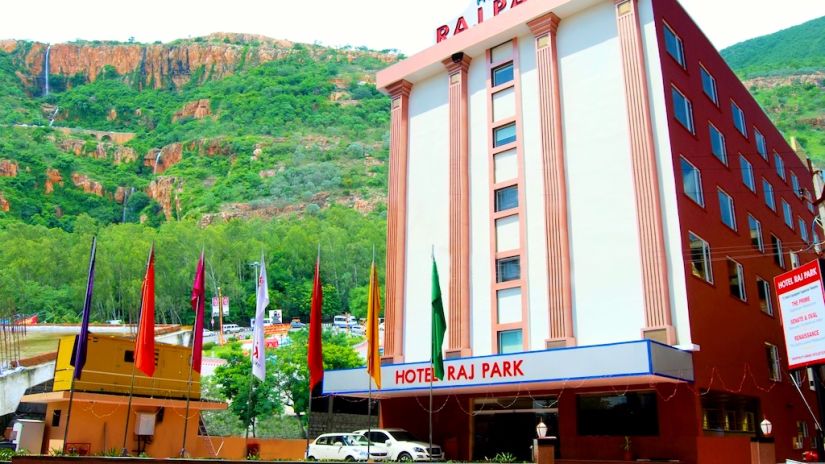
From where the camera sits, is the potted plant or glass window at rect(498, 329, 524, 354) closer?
the potted plant

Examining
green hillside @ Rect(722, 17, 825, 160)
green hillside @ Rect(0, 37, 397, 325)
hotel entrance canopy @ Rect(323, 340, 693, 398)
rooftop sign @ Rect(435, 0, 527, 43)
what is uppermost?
green hillside @ Rect(722, 17, 825, 160)

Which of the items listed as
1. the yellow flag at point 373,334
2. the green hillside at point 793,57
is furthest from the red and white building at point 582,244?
the green hillside at point 793,57

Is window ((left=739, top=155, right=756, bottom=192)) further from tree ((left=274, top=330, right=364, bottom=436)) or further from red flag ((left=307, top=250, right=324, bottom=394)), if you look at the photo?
tree ((left=274, top=330, right=364, bottom=436))

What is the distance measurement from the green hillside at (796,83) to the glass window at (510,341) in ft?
364

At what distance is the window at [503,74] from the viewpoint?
3569 cm

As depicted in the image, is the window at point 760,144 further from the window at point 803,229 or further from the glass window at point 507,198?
the glass window at point 507,198

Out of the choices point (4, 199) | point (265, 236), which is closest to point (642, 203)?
point (265, 236)

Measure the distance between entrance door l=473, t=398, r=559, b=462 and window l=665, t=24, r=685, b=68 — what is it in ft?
53.0

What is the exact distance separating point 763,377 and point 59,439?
3178 centimetres

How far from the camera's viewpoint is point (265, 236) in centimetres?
14125

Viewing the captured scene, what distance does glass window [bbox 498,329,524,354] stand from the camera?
31250mm

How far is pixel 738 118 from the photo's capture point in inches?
1560

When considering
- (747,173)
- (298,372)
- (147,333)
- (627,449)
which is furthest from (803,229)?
(147,333)

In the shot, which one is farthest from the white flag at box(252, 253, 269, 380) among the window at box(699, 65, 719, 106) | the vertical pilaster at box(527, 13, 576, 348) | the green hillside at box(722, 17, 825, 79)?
the green hillside at box(722, 17, 825, 79)
